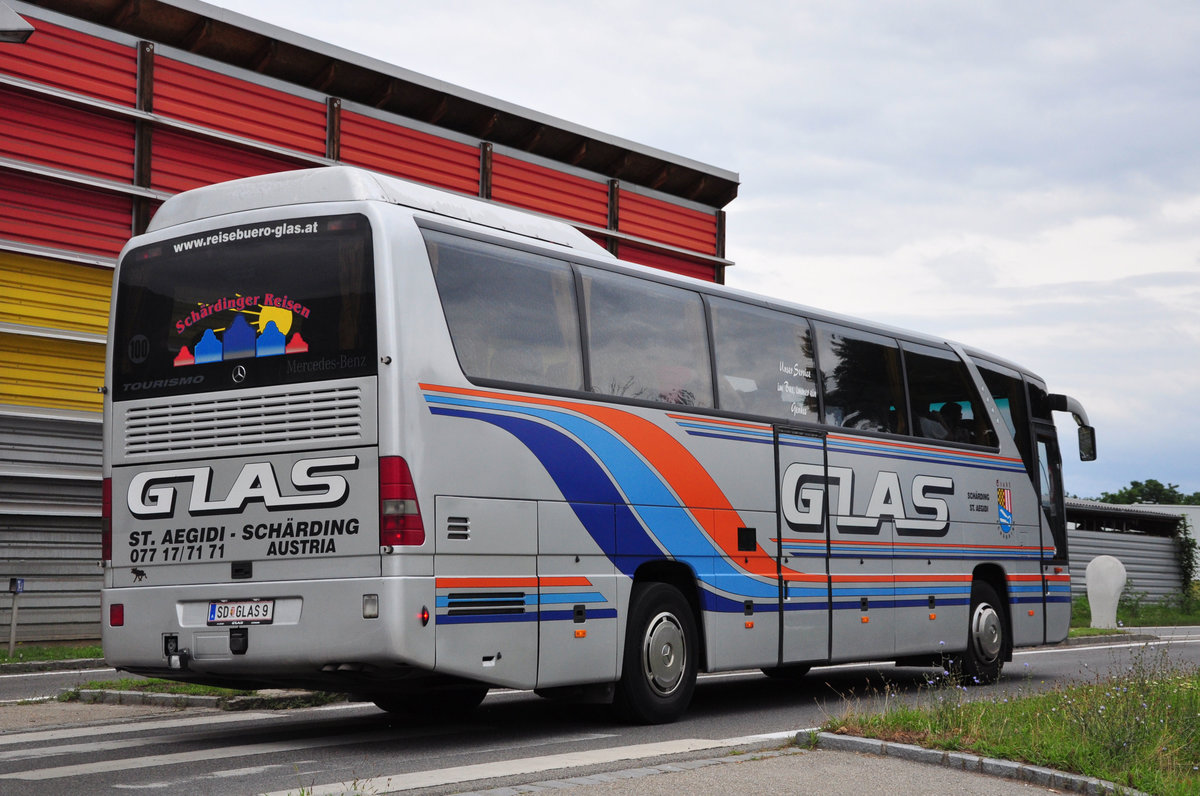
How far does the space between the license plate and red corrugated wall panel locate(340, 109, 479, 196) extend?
1714cm

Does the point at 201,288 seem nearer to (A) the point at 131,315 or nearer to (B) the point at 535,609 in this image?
(A) the point at 131,315

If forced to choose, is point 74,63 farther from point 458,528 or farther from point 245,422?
point 458,528

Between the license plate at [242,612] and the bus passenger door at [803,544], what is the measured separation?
4.96 metres

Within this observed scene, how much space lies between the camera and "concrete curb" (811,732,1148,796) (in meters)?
7.43

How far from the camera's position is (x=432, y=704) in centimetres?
1164

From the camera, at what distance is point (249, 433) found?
930 cm

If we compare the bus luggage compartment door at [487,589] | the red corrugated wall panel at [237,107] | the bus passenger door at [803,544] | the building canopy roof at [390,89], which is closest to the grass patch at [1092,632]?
the building canopy roof at [390,89]

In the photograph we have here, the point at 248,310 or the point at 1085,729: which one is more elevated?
the point at 248,310

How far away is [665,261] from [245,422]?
75.2ft

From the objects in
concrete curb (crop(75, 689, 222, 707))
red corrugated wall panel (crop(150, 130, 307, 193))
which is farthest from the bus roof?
red corrugated wall panel (crop(150, 130, 307, 193))

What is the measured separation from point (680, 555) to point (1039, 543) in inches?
272

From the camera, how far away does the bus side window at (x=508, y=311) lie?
31.1ft

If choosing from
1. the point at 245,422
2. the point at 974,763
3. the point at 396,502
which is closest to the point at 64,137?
Result: the point at 245,422

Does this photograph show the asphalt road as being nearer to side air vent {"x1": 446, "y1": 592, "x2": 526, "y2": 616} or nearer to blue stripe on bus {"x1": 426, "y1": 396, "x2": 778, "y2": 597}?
side air vent {"x1": 446, "y1": 592, "x2": 526, "y2": 616}
